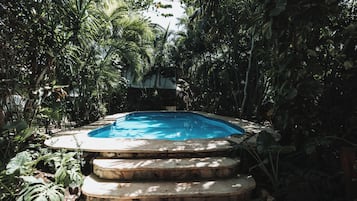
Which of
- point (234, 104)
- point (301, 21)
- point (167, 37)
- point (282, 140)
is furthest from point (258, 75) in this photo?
point (167, 37)

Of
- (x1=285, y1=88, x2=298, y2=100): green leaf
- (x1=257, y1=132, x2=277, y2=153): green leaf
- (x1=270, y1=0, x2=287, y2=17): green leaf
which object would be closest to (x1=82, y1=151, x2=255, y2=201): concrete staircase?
(x1=257, y1=132, x2=277, y2=153): green leaf

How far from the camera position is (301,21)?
3.44 m

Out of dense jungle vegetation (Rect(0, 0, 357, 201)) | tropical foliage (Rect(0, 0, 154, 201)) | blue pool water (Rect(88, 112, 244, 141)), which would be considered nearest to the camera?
dense jungle vegetation (Rect(0, 0, 357, 201))

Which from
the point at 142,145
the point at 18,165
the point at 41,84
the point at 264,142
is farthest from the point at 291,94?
the point at 41,84

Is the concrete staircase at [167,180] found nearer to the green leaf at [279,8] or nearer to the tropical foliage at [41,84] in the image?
the tropical foliage at [41,84]

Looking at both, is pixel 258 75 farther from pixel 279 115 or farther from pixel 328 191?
pixel 328 191

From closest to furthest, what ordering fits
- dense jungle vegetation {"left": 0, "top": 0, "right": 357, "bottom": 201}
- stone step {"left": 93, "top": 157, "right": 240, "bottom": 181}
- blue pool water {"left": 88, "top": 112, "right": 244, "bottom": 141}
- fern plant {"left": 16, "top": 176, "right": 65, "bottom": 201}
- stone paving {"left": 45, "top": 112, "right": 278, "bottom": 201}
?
fern plant {"left": 16, "top": 176, "right": 65, "bottom": 201} → stone paving {"left": 45, "top": 112, "right": 278, "bottom": 201} → dense jungle vegetation {"left": 0, "top": 0, "right": 357, "bottom": 201} → stone step {"left": 93, "top": 157, "right": 240, "bottom": 181} → blue pool water {"left": 88, "top": 112, "right": 244, "bottom": 141}

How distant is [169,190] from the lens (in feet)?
10.8

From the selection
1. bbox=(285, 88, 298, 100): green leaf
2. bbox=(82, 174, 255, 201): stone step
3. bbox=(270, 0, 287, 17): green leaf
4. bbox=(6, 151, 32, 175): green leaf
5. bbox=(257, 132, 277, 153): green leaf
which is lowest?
bbox=(82, 174, 255, 201): stone step

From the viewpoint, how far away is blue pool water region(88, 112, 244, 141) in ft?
22.8

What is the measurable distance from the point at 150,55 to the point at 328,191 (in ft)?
31.9

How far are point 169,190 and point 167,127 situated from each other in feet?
18.5

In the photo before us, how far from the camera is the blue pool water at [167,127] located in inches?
274

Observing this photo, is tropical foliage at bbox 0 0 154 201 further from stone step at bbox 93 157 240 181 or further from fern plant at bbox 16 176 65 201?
stone step at bbox 93 157 240 181
